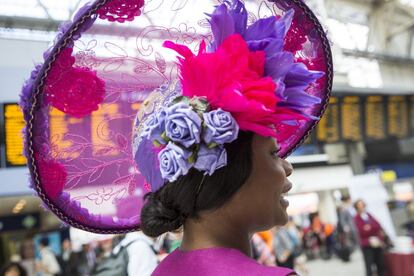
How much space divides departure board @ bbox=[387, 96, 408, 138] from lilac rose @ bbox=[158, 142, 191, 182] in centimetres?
543

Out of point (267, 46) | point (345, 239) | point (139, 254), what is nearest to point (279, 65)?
point (267, 46)

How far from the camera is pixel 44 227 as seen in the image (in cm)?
538

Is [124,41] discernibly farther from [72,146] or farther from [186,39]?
[72,146]

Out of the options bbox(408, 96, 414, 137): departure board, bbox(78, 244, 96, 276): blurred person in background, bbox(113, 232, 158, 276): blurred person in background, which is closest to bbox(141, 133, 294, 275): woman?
bbox(113, 232, 158, 276): blurred person in background

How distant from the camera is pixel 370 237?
5188 millimetres

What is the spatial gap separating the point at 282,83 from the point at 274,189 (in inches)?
6.9

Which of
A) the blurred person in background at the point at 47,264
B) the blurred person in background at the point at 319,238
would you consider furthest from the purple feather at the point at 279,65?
the blurred person in background at the point at 319,238

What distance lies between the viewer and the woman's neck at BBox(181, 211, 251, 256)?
2.55 ft

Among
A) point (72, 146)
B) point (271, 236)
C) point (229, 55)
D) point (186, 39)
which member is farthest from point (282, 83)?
point (271, 236)

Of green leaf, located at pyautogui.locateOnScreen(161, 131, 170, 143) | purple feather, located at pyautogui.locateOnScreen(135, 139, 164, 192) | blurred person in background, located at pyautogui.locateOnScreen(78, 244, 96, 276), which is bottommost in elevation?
blurred person in background, located at pyautogui.locateOnScreen(78, 244, 96, 276)

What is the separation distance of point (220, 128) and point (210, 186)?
0.31 ft

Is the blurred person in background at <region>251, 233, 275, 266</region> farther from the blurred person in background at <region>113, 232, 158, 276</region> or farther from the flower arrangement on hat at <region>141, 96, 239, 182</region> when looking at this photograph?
the flower arrangement on hat at <region>141, 96, 239, 182</region>

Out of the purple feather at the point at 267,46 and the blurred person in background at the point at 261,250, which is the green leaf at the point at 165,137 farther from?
the blurred person in background at the point at 261,250

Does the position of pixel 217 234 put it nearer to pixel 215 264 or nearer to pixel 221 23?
pixel 215 264
